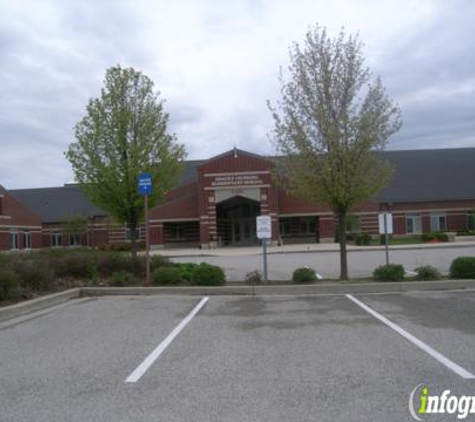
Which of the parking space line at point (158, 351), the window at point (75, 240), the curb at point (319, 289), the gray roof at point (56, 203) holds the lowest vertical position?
the parking space line at point (158, 351)

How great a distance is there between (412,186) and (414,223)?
166 inches

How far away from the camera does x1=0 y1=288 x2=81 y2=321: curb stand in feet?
33.6

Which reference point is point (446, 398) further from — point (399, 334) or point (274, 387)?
point (399, 334)

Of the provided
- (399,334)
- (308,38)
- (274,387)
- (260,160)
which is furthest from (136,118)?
(260,160)

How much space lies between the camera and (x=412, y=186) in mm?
52562

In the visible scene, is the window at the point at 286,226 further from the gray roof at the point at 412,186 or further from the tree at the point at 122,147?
the tree at the point at 122,147

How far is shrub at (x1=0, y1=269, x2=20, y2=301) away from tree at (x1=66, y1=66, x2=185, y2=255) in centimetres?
594

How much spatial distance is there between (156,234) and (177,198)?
395cm

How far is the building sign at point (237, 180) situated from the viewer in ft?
154

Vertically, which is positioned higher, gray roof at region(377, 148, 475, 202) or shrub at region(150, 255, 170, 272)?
gray roof at region(377, 148, 475, 202)

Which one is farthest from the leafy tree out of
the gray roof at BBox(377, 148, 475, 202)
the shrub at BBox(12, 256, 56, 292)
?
the shrub at BBox(12, 256, 56, 292)

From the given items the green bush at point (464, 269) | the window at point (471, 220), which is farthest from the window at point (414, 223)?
the green bush at point (464, 269)

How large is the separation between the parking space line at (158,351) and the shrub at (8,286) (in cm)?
393

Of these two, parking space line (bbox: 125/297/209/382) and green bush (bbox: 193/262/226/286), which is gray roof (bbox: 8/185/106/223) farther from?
Result: parking space line (bbox: 125/297/209/382)
